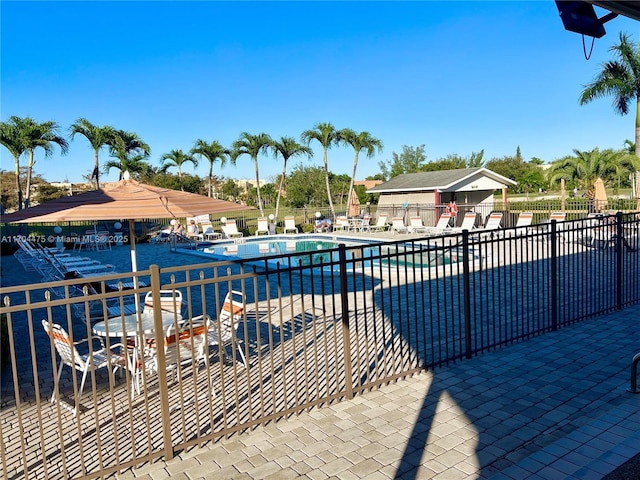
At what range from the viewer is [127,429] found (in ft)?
13.7

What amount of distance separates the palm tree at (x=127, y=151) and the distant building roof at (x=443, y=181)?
49.6 ft

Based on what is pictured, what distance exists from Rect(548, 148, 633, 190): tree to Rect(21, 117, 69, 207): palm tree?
28.6 meters

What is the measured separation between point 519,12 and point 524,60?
9994 mm

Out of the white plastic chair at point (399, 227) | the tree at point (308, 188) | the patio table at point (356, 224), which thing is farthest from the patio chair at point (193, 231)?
the tree at point (308, 188)

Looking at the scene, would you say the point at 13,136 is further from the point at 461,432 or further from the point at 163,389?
the point at 461,432

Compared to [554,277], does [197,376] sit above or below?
below

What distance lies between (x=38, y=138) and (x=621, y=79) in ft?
89.4

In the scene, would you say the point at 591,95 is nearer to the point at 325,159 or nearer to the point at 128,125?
the point at 325,159

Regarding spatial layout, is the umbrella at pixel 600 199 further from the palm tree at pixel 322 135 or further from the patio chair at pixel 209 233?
the patio chair at pixel 209 233

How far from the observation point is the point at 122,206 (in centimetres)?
566

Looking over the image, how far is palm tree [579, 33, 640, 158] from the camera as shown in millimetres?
21125

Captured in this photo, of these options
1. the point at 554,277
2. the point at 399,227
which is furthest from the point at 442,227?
the point at 554,277

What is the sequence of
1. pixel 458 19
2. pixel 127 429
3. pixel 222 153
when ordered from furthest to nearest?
pixel 222 153, pixel 458 19, pixel 127 429

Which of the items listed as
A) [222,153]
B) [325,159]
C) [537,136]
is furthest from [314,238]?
[537,136]
